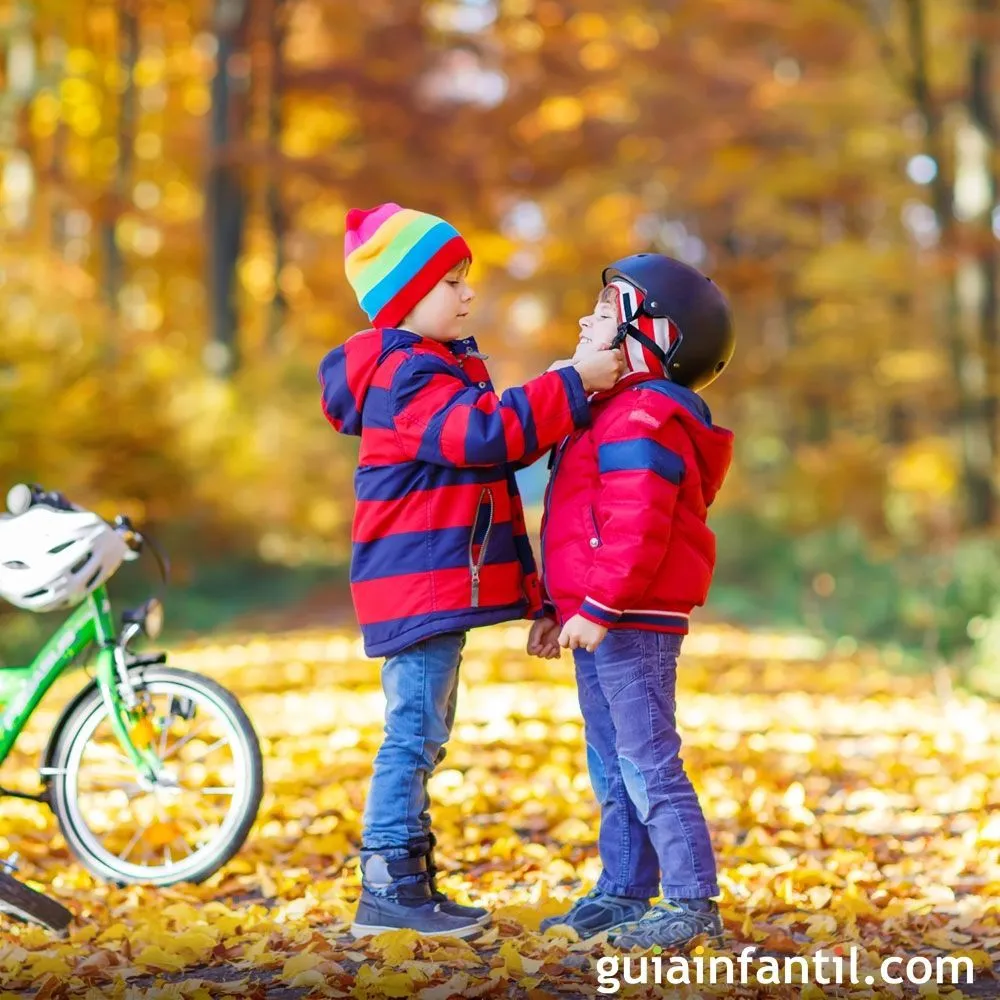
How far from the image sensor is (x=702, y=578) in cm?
379

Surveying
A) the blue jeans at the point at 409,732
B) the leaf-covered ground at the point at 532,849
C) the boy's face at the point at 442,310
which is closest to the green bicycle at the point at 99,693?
the leaf-covered ground at the point at 532,849

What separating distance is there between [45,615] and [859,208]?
1483 cm

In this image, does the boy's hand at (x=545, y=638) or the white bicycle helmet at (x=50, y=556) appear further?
the white bicycle helmet at (x=50, y=556)

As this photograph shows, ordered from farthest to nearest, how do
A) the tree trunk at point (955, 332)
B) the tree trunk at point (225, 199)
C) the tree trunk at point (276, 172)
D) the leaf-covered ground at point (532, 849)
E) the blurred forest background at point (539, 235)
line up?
the tree trunk at point (276, 172) → the tree trunk at point (225, 199) → the tree trunk at point (955, 332) → the blurred forest background at point (539, 235) → the leaf-covered ground at point (532, 849)

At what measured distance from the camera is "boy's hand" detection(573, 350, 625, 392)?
3748 mm

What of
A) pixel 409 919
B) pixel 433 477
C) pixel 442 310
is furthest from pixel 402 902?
pixel 442 310

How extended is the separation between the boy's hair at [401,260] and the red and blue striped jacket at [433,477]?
3.5 inches

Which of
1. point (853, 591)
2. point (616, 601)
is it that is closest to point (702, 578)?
point (616, 601)

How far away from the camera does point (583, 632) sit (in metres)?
3.59

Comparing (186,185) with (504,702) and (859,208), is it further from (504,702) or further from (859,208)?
(504,702)

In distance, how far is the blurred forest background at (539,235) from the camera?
1305 cm

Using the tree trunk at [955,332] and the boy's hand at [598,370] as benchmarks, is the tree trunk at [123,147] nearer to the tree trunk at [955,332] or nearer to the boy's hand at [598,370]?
the tree trunk at [955,332]

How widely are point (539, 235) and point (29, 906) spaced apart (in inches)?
746

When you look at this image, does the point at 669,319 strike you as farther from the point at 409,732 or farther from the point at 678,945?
the point at 678,945
